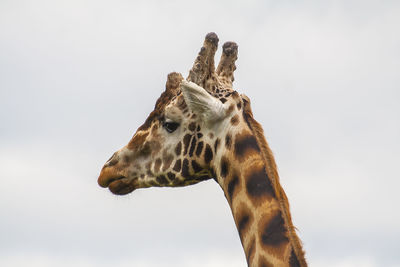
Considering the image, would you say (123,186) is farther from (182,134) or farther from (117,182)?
(182,134)

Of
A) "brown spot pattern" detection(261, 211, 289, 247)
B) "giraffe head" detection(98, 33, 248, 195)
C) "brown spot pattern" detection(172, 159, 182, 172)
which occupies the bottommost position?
"brown spot pattern" detection(261, 211, 289, 247)

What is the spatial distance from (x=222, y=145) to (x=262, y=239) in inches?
71.9

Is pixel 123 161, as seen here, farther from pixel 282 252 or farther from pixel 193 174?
pixel 282 252

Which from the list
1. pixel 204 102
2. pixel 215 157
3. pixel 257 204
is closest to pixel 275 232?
pixel 257 204

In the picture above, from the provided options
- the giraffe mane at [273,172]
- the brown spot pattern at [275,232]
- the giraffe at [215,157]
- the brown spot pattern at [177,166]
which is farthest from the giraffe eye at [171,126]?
the brown spot pattern at [275,232]

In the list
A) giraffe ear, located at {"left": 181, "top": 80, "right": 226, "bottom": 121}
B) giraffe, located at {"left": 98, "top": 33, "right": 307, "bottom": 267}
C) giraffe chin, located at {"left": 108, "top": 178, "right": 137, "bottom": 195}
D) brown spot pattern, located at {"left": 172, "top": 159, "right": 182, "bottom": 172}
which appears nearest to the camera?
giraffe, located at {"left": 98, "top": 33, "right": 307, "bottom": 267}

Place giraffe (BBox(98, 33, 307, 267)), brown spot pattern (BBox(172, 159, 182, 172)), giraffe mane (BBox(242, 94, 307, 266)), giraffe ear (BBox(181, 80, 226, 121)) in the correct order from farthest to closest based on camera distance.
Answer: brown spot pattern (BBox(172, 159, 182, 172)), giraffe ear (BBox(181, 80, 226, 121)), giraffe (BBox(98, 33, 307, 267)), giraffe mane (BBox(242, 94, 307, 266))

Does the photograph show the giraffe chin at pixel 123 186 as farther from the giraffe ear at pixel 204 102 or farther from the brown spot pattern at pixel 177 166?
the giraffe ear at pixel 204 102

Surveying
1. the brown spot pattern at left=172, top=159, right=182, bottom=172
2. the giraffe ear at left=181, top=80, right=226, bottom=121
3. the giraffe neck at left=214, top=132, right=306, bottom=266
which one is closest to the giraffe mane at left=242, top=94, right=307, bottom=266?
the giraffe neck at left=214, top=132, right=306, bottom=266

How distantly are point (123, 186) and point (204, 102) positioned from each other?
222 cm

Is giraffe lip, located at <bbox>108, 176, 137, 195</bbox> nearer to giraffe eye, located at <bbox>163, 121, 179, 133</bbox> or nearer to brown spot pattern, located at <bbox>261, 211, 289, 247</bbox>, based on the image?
giraffe eye, located at <bbox>163, 121, 179, 133</bbox>

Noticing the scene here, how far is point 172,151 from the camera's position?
36.1 ft

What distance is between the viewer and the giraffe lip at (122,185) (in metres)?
11.4

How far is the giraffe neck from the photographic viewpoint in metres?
8.76
